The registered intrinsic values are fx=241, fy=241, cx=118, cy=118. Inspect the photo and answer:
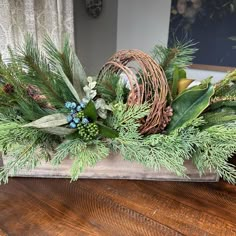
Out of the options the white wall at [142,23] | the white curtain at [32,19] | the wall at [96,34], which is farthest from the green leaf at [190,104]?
the wall at [96,34]

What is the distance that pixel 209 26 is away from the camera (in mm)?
2346

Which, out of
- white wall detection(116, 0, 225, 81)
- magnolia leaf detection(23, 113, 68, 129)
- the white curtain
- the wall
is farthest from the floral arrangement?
the wall

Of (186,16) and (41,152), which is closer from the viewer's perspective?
(41,152)

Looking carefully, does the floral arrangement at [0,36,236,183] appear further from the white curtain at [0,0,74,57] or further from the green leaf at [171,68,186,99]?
the white curtain at [0,0,74,57]

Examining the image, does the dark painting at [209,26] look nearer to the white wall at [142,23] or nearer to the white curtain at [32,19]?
the white wall at [142,23]

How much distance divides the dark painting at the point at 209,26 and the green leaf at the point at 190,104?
190 centimetres

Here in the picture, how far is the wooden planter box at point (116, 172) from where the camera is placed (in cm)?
51

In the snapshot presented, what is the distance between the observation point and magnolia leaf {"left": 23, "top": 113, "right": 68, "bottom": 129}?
1.38 ft

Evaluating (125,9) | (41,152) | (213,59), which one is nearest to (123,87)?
(41,152)

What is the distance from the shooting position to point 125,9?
2.71 m

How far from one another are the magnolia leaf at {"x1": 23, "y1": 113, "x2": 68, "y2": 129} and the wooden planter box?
105mm

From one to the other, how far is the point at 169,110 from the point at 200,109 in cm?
6

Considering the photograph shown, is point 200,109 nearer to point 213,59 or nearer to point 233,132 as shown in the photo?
point 233,132

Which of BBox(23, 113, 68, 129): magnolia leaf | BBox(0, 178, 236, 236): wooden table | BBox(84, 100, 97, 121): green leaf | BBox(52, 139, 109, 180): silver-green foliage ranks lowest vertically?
BBox(0, 178, 236, 236): wooden table
